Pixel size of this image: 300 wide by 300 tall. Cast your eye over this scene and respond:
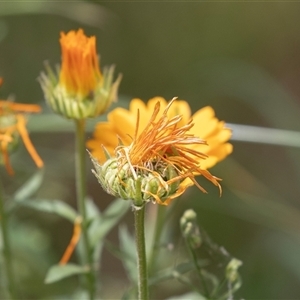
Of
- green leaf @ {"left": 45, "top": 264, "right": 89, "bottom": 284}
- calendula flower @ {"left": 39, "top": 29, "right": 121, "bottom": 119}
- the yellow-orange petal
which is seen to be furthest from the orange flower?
green leaf @ {"left": 45, "top": 264, "right": 89, "bottom": 284}

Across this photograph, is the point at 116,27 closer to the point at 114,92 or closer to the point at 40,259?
the point at 40,259

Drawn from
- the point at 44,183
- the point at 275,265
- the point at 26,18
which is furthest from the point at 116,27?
the point at 275,265

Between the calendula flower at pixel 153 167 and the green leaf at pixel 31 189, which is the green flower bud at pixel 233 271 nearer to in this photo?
the calendula flower at pixel 153 167

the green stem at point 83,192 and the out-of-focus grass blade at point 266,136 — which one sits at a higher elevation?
the out-of-focus grass blade at point 266,136

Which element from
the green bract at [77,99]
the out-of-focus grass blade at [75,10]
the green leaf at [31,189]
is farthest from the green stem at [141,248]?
the out-of-focus grass blade at [75,10]

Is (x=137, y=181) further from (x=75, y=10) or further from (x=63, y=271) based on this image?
(x=75, y=10)

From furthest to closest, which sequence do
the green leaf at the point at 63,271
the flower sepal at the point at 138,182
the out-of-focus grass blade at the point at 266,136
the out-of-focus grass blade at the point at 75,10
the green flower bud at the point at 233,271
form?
1. the out-of-focus grass blade at the point at 75,10
2. the out-of-focus grass blade at the point at 266,136
3. the green leaf at the point at 63,271
4. the green flower bud at the point at 233,271
5. the flower sepal at the point at 138,182

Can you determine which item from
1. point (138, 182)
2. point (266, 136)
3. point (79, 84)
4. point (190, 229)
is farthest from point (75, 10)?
point (138, 182)

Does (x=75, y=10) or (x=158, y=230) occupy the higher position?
(x=75, y=10)

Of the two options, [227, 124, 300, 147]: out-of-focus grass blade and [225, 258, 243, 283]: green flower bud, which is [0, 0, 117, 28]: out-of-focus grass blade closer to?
[227, 124, 300, 147]: out-of-focus grass blade
